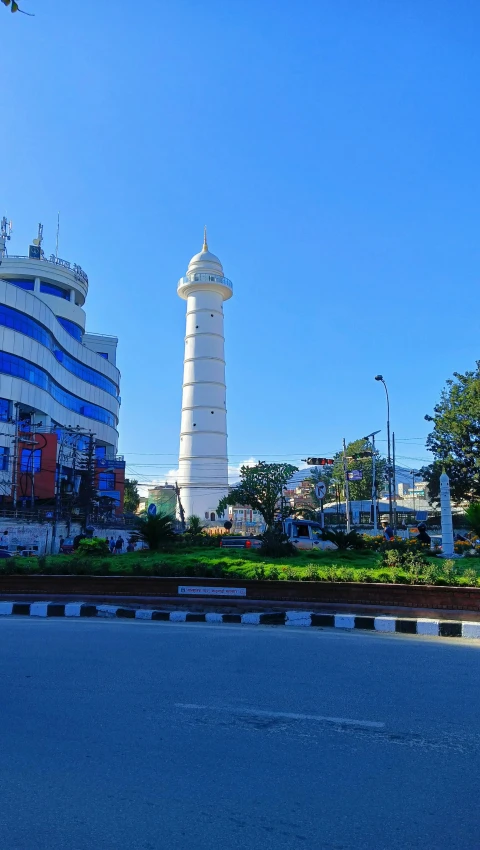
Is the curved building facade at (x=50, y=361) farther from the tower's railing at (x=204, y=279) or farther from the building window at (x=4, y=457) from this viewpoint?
the tower's railing at (x=204, y=279)

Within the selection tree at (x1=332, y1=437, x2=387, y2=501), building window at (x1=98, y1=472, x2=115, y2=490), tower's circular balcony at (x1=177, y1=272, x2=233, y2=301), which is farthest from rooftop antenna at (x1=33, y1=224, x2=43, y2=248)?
tree at (x1=332, y1=437, x2=387, y2=501)

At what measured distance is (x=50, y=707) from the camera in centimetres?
557

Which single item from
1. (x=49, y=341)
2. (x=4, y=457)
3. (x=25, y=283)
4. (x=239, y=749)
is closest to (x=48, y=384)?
(x=49, y=341)

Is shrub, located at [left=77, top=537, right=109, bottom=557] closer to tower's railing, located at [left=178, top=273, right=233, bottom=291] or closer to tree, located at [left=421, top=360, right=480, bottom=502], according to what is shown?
tree, located at [left=421, top=360, right=480, bottom=502]

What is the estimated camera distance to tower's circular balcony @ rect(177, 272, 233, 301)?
197 ft

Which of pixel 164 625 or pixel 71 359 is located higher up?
pixel 71 359

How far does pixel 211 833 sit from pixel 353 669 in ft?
12.8

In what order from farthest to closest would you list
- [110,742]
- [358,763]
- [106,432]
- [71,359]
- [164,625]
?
[106,432] < [71,359] < [164,625] < [110,742] < [358,763]

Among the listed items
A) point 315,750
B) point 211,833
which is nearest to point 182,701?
point 315,750

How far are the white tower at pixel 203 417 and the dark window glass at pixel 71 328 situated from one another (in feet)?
33.3

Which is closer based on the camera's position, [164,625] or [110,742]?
[110,742]

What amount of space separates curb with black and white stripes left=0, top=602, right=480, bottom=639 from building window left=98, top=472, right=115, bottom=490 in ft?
153

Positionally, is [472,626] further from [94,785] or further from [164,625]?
[94,785]

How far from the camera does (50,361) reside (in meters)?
50.6
